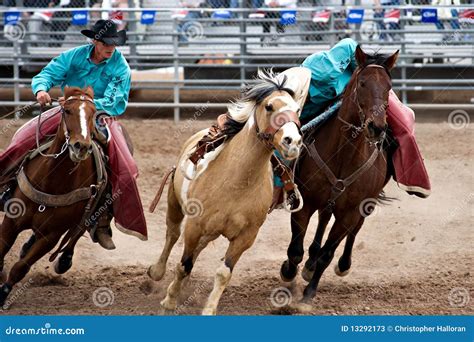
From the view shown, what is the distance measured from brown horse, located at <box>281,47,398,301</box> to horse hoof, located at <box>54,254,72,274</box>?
187 cm

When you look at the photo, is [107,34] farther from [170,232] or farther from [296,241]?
[296,241]

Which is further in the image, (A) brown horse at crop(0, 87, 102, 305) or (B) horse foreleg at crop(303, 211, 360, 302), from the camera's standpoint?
(B) horse foreleg at crop(303, 211, 360, 302)

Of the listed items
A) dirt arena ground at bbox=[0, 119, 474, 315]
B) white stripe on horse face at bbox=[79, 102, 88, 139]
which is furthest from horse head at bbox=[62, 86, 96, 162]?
dirt arena ground at bbox=[0, 119, 474, 315]

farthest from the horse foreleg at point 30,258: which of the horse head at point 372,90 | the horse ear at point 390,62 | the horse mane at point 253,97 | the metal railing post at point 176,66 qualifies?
the metal railing post at point 176,66

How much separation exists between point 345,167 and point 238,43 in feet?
19.9

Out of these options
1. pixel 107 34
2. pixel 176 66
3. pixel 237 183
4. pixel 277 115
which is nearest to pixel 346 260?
pixel 237 183

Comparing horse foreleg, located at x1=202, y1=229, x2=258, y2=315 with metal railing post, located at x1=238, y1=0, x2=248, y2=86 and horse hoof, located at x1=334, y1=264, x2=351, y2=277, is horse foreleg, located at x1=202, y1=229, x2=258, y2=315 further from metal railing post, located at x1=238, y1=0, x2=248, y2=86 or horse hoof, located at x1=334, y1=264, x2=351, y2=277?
metal railing post, located at x1=238, y1=0, x2=248, y2=86

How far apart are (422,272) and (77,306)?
3.31m

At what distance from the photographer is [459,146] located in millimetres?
11797

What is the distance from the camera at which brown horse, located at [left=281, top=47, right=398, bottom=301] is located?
6742mm

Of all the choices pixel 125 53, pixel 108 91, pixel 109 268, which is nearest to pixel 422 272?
pixel 109 268

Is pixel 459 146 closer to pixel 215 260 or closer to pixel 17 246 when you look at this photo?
pixel 215 260

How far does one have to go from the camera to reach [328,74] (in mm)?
7293

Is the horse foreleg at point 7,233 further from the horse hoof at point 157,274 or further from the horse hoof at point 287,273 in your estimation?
the horse hoof at point 287,273
